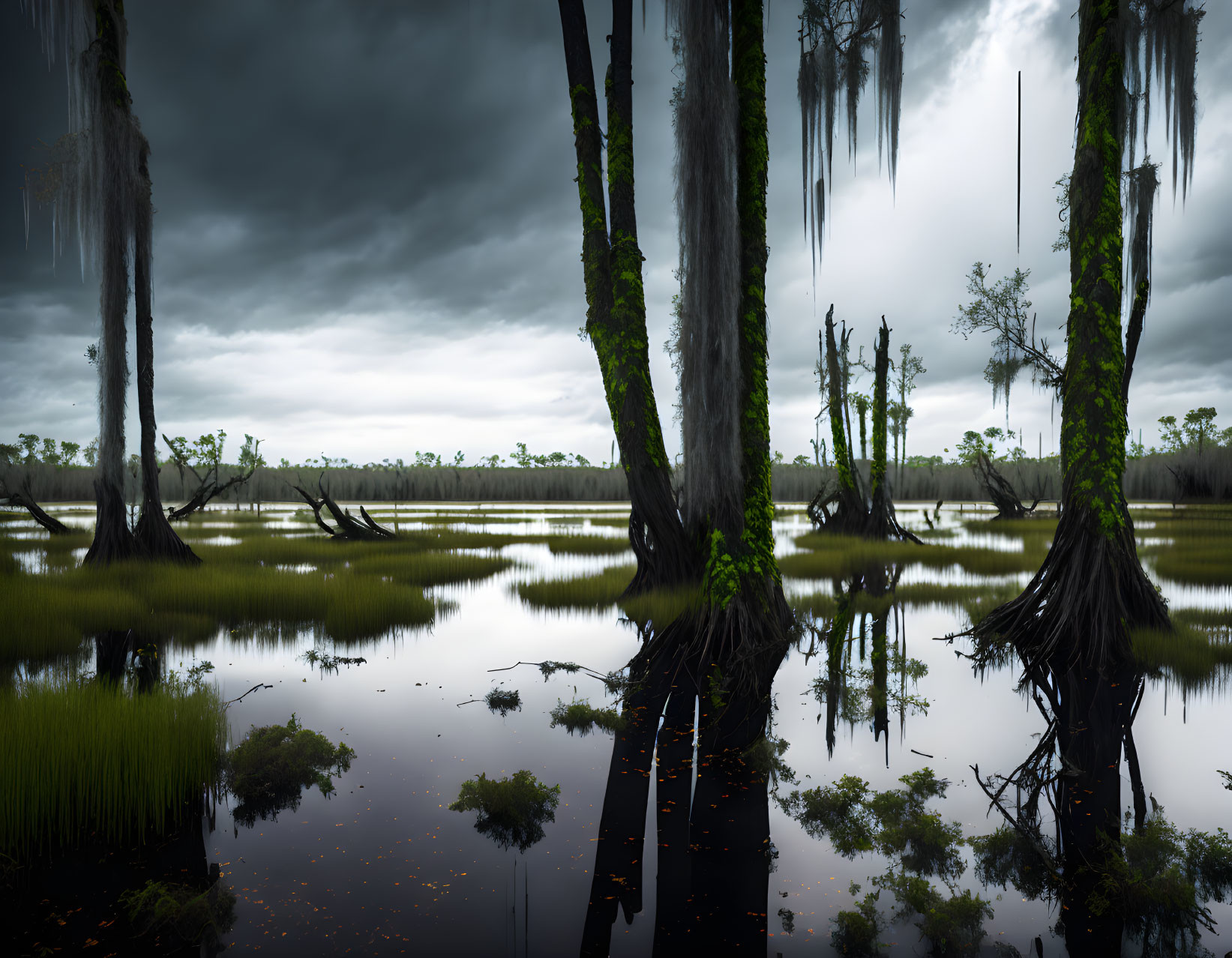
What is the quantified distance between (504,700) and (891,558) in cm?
1132

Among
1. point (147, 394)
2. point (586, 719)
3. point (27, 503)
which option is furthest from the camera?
point (27, 503)

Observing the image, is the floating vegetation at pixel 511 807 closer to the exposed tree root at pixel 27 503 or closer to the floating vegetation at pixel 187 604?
the floating vegetation at pixel 187 604

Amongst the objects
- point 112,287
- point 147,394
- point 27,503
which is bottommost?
point 27,503

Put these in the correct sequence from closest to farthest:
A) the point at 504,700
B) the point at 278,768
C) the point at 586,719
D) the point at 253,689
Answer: the point at 278,768 → the point at 586,719 → the point at 504,700 → the point at 253,689

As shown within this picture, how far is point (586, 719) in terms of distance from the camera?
4.46 m

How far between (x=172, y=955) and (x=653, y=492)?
6357 millimetres

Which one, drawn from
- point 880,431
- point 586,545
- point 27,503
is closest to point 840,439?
point 880,431

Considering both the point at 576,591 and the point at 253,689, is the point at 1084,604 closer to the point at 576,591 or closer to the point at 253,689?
the point at 576,591

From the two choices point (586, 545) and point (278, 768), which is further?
point (586, 545)

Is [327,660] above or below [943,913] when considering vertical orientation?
below

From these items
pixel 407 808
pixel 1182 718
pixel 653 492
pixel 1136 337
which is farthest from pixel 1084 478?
pixel 407 808

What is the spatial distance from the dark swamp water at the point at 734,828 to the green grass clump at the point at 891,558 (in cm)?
614

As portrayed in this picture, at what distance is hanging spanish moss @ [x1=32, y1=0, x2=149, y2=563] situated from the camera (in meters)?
10.1

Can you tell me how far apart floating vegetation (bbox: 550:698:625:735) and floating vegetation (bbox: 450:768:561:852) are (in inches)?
38.4
